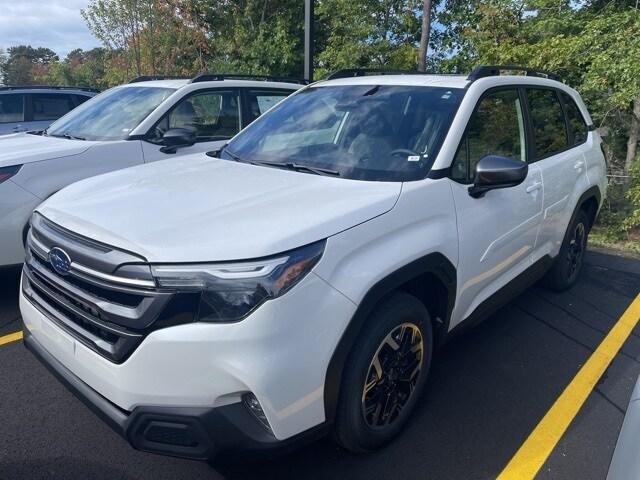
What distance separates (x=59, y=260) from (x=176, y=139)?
2675 mm

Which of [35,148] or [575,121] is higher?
[575,121]

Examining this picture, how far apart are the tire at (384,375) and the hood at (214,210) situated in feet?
1.58

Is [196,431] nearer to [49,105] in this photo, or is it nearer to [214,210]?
[214,210]

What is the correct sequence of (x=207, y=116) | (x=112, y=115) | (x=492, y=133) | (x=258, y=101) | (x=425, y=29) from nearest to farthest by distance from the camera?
(x=492, y=133)
(x=112, y=115)
(x=207, y=116)
(x=258, y=101)
(x=425, y=29)

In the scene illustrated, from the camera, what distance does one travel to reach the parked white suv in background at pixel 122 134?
379 centimetres

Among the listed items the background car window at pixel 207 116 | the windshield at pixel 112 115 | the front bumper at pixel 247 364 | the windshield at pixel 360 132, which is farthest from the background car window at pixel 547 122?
the windshield at pixel 112 115

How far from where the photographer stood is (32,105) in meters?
9.11

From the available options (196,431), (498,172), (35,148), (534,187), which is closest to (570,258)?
(534,187)

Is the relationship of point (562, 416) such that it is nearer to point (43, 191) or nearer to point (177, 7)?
point (43, 191)

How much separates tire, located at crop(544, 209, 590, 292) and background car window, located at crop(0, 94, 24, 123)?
8787mm

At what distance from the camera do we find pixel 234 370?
182cm

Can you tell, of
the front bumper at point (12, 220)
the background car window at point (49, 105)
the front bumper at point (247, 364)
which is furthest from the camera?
the background car window at point (49, 105)

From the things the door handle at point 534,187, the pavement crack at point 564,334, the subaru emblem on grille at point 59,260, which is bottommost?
the pavement crack at point 564,334

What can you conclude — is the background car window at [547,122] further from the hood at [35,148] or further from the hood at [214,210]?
the hood at [35,148]
